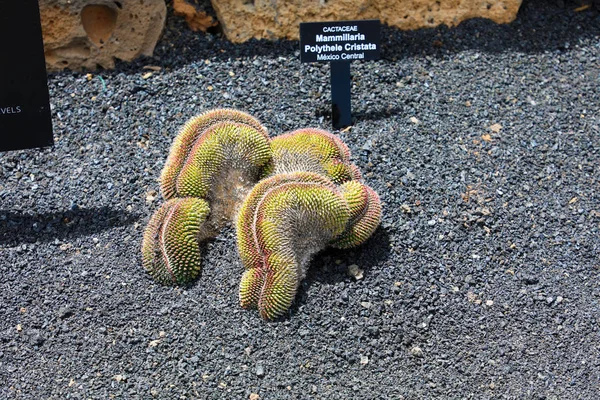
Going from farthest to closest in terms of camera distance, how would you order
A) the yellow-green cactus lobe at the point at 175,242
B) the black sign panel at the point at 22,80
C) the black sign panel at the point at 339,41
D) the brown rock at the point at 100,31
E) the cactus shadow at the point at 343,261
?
the brown rock at the point at 100,31 < the black sign panel at the point at 339,41 < the black sign panel at the point at 22,80 < the cactus shadow at the point at 343,261 < the yellow-green cactus lobe at the point at 175,242

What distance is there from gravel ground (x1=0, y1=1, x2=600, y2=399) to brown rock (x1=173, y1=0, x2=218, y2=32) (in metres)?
0.10

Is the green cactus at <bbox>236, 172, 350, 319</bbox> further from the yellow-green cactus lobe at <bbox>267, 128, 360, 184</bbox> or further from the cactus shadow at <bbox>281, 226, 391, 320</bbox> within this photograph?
the yellow-green cactus lobe at <bbox>267, 128, 360, 184</bbox>

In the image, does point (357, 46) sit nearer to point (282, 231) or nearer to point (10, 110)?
point (282, 231)

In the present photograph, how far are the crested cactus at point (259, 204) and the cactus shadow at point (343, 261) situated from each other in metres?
0.10

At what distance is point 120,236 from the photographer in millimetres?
4898

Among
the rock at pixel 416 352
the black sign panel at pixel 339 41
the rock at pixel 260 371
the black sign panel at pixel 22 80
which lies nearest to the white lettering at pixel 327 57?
the black sign panel at pixel 339 41

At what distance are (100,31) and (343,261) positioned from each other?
270cm

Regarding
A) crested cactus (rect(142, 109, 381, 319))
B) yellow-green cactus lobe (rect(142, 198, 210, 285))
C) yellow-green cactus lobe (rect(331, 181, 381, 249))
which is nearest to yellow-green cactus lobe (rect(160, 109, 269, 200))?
crested cactus (rect(142, 109, 381, 319))

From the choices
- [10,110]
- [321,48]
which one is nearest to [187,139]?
[10,110]

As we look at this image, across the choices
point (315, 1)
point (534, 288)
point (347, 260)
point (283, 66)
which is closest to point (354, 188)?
point (347, 260)

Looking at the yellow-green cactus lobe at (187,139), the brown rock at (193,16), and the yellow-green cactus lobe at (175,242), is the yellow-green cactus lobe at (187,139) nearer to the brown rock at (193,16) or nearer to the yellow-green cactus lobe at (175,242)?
the yellow-green cactus lobe at (175,242)

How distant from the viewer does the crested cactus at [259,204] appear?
4.38 m

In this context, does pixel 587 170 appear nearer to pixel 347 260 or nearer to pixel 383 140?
pixel 383 140

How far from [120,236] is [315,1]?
2.51 meters
